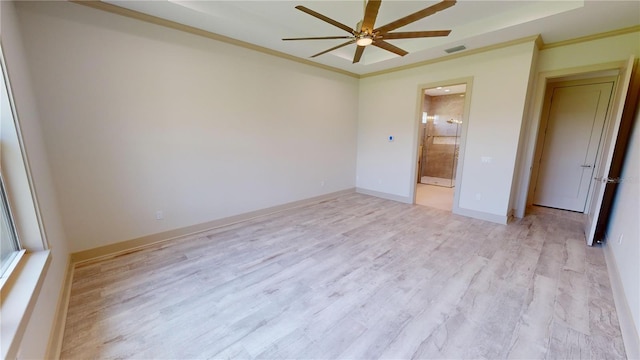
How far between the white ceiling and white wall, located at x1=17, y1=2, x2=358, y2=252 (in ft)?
1.43

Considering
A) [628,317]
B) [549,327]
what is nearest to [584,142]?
[628,317]

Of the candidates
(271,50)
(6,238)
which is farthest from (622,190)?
(6,238)

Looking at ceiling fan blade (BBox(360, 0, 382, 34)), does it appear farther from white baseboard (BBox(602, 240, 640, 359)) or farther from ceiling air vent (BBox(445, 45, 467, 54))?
white baseboard (BBox(602, 240, 640, 359))

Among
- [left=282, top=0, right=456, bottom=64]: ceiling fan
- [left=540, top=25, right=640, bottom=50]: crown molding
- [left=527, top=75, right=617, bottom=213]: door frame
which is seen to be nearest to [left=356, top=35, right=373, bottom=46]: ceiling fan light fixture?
[left=282, top=0, right=456, bottom=64]: ceiling fan

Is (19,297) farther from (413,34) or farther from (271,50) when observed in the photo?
(271,50)

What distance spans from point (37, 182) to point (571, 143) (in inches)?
297

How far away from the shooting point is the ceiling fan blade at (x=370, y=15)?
186 centimetres

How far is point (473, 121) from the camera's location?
4.20 meters

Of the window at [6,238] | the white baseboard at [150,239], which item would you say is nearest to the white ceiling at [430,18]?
the window at [6,238]

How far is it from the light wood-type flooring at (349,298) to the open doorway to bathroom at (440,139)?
431 centimetres

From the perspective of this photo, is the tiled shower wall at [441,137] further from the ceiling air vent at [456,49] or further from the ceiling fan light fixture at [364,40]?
the ceiling fan light fixture at [364,40]

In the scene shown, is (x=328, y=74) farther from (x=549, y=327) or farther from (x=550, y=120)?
(x=549, y=327)

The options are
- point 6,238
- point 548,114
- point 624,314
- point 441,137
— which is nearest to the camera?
point 6,238

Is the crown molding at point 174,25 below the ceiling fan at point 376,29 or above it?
above
